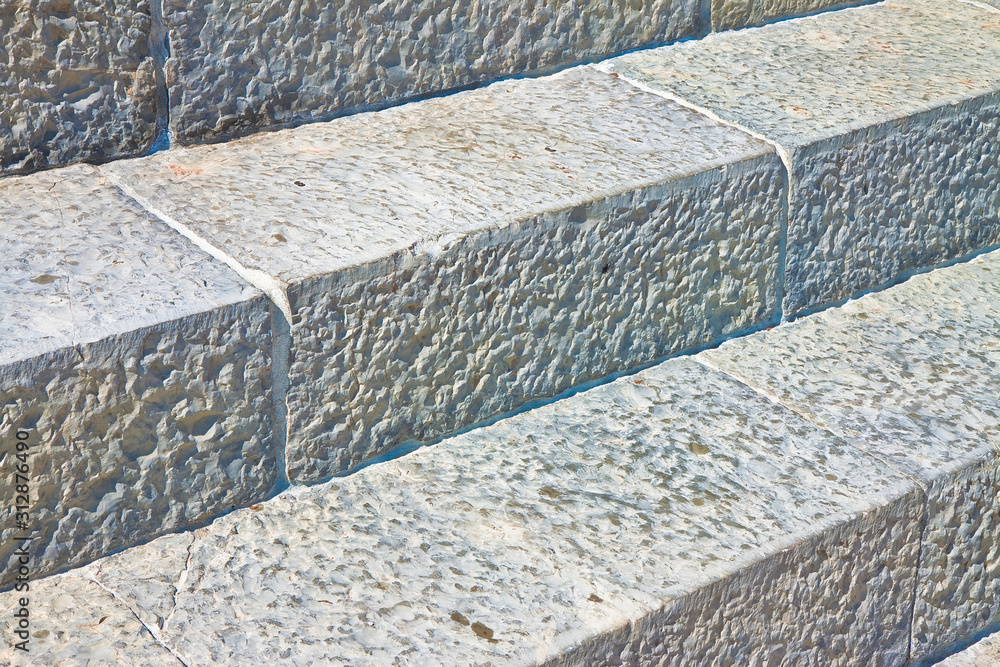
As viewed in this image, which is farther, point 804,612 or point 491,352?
point 491,352

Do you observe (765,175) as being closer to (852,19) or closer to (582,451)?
(582,451)

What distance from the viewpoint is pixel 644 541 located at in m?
1.42

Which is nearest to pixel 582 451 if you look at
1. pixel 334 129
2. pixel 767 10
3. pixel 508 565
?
pixel 508 565

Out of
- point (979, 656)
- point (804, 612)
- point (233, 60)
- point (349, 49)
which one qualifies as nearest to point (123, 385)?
point (233, 60)

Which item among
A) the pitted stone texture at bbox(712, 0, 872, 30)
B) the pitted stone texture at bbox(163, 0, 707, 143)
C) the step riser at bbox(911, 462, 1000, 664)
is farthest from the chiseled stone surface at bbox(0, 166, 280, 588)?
the pitted stone texture at bbox(712, 0, 872, 30)

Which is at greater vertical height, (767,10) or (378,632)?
(767,10)

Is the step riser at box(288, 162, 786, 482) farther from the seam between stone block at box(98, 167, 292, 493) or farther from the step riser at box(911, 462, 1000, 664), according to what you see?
the step riser at box(911, 462, 1000, 664)

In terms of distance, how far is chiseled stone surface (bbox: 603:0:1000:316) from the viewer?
1877 millimetres

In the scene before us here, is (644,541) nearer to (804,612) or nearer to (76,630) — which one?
(804,612)

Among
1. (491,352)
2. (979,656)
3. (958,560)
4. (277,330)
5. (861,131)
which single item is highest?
(861,131)

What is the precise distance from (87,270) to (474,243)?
0.52 metres

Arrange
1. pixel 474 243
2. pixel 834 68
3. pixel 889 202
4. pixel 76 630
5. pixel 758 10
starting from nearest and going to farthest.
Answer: pixel 76 630 < pixel 474 243 < pixel 889 202 < pixel 834 68 < pixel 758 10

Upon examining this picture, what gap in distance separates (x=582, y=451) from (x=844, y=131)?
2.46ft

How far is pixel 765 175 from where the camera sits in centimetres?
179
